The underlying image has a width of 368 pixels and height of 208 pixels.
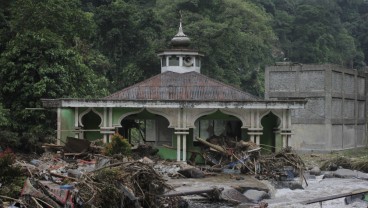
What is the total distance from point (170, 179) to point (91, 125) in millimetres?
9032

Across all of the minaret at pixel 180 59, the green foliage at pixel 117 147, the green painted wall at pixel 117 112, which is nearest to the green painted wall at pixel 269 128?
the minaret at pixel 180 59

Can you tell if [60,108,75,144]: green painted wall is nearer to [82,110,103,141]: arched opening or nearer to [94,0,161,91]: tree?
[82,110,103,141]: arched opening

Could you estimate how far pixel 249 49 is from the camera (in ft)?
199

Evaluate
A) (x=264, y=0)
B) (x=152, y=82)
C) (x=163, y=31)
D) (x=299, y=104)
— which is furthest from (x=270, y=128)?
(x=264, y=0)

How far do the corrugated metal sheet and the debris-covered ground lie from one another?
105 inches

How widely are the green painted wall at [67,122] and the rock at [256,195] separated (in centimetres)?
1090

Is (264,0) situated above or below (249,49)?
above

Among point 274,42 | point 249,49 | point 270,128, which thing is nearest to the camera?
point 270,128

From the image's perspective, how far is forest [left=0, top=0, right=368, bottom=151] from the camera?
103 feet

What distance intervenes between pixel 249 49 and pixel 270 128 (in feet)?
109

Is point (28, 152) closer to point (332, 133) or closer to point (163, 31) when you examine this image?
point (332, 133)

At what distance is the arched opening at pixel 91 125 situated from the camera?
28.1 metres

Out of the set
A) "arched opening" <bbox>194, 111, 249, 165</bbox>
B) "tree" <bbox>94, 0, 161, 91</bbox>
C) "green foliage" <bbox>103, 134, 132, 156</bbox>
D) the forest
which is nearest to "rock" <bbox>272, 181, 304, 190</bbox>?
"arched opening" <bbox>194, 111, 249, 165</bbox>

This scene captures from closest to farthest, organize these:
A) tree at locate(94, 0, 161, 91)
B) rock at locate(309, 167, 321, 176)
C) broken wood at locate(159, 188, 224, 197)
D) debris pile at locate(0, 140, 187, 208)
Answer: debris pile at locate(0, 140, 187, 208), broken wood at locate(159, 188, 224, 197), rock at locate(309, 167, 321, 176), tree at locate(94, 0, 161, 91)
